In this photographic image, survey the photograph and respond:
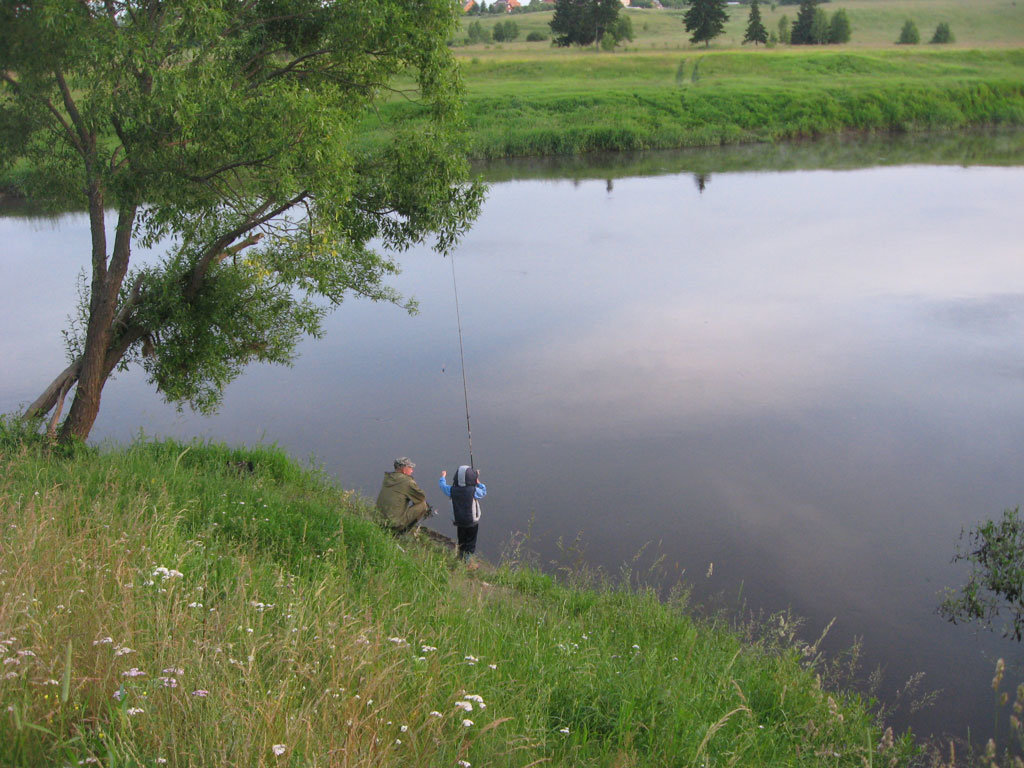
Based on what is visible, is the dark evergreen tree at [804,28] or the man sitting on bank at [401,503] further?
the dark evergreen tree at [804,28]

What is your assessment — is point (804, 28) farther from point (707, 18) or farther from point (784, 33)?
point (707, 18)

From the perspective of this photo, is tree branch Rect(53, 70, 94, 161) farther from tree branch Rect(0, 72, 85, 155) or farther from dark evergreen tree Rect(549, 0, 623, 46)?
dark evergreen tree Rect(549, 0, 623, 46)

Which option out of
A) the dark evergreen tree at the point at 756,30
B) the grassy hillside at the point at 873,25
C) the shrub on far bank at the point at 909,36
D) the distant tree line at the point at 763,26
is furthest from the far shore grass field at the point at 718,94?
the shrub on far bank at the point at 909,36

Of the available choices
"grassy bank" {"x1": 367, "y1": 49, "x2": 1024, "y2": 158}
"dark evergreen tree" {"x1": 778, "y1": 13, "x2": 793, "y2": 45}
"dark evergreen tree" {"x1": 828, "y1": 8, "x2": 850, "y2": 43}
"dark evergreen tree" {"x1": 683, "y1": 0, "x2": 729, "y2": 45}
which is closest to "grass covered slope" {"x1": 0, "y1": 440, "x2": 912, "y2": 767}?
"grassy bank" {"x1": 367, "y1": 49, "x2": 1024, "y2": 158}

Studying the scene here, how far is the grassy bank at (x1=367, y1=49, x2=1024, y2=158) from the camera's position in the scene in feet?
133

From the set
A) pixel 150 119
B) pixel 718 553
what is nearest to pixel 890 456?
pixel 718 553

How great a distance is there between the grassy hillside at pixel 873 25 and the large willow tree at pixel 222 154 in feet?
184

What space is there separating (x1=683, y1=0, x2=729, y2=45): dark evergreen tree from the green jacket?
6709 centimetres

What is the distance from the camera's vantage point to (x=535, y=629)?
6.09 meters

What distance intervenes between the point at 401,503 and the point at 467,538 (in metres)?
0.91

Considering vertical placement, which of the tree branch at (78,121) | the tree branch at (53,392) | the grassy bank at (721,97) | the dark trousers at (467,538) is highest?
the grassy bank at (721,97)

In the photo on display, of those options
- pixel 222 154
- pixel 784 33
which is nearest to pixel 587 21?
pixel 784 33

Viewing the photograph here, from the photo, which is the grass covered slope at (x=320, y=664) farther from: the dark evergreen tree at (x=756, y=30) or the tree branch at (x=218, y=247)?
the dark evergreen tree at (x=756, y=30)

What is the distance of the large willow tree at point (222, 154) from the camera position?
9.08 metres
